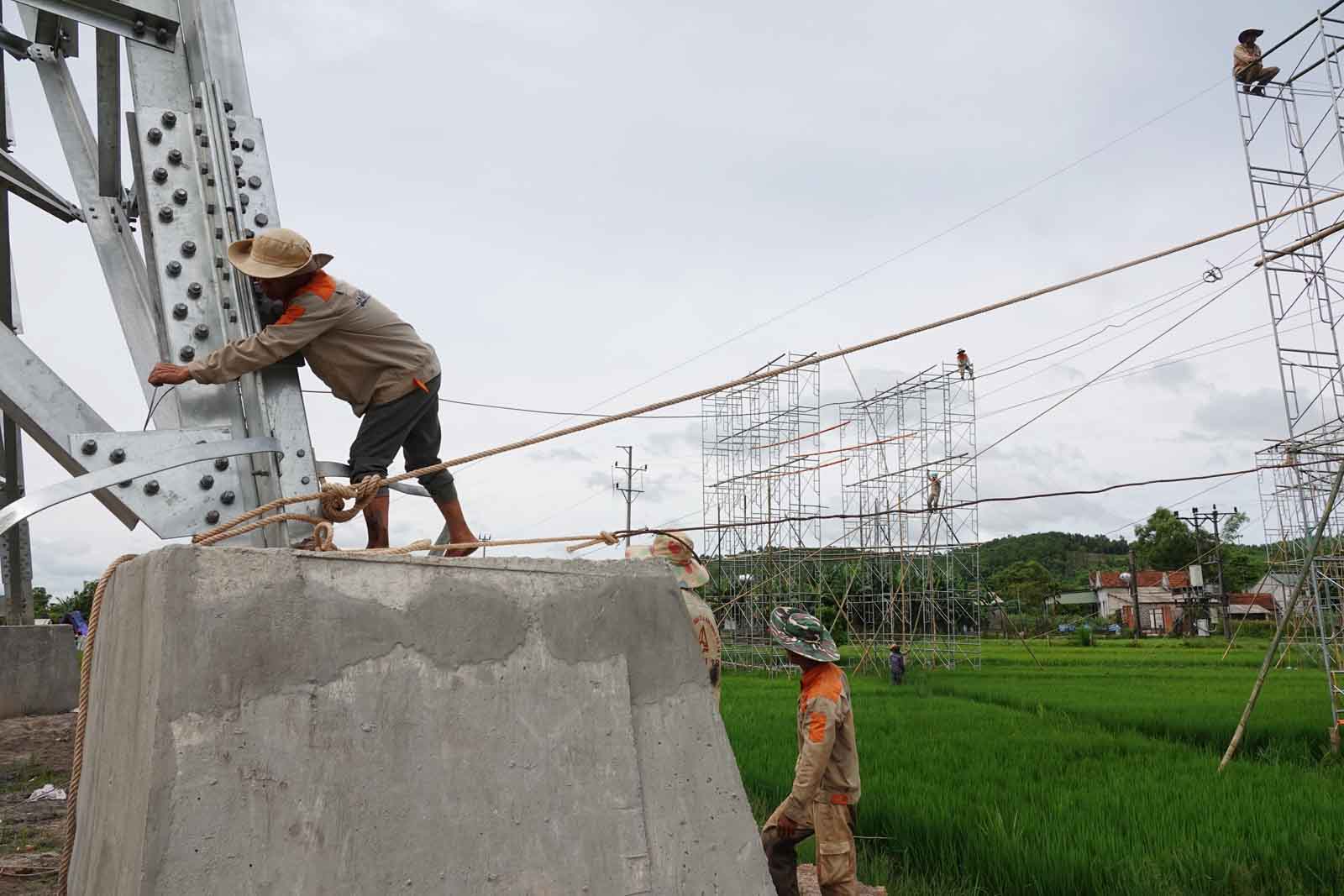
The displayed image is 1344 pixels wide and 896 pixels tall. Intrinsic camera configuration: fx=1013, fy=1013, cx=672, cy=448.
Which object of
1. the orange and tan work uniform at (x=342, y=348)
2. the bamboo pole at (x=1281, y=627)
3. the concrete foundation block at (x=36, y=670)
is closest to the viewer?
the orange and tan work uniform at (x=342, y=348)

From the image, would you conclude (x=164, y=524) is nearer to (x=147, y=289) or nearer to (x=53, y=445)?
(x=53, y=445)

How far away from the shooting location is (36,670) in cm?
855

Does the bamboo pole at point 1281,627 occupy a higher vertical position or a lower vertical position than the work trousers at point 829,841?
higher

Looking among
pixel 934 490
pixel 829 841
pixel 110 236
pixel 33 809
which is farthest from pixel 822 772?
pixel 934 490

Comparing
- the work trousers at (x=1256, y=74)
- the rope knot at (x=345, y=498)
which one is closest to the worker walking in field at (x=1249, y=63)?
the work trousers at (x=1256, y=74)

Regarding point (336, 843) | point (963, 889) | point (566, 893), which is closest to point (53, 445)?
point (336, 843)

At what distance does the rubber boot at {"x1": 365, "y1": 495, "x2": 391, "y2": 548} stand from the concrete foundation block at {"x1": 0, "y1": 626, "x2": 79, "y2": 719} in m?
6.57

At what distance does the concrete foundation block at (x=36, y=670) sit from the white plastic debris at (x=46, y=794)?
2462 mm

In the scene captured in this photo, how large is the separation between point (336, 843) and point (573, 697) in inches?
22.8

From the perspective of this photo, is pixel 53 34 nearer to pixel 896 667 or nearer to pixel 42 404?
pixel 42 404

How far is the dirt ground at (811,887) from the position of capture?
5.54 m

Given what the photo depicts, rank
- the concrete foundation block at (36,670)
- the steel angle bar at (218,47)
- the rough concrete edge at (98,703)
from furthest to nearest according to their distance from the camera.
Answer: the concrete foundation block at (36,670) < the steel angle bar at (218,47) < the rough concrete edge at (98,703)

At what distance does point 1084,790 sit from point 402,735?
6615 mm

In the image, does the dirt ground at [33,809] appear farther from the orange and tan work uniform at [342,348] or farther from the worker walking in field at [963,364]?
the worker walking in field at [963,364]
